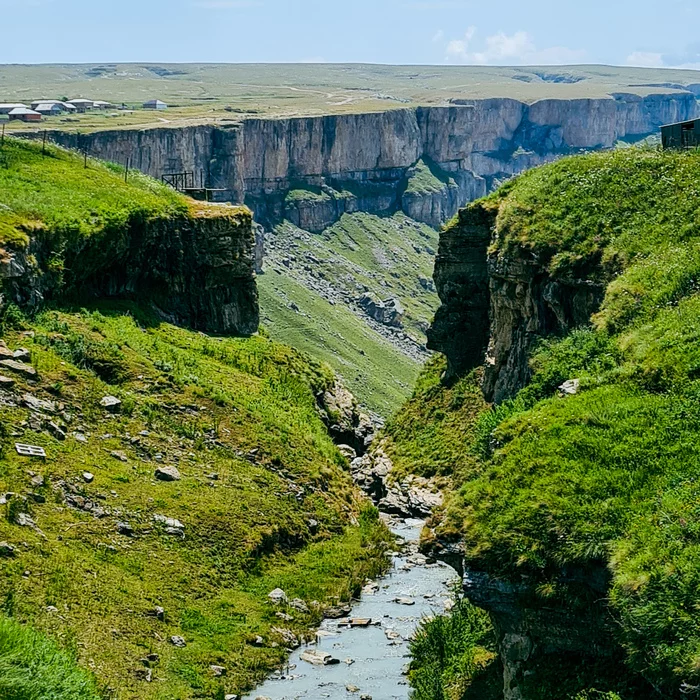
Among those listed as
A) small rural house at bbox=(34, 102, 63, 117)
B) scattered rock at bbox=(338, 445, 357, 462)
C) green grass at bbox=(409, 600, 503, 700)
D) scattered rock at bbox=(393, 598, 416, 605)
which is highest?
small rural house at bbox=(34, 102, 63, 117)

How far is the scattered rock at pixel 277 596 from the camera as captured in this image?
3888 centimetres

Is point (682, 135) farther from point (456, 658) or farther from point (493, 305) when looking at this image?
point (456, 658)

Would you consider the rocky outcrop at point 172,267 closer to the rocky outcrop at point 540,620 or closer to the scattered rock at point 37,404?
the scattered rock at point 37,404

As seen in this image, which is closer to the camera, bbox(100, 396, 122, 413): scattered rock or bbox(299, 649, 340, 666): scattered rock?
bbox(299, 649, 340, 666): scattered rock

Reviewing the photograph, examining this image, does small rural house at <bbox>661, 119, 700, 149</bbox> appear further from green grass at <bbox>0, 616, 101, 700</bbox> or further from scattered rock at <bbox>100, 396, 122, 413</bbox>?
green grass at <bbox>0, 616, 101, 700</bbox>

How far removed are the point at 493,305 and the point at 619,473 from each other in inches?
1380

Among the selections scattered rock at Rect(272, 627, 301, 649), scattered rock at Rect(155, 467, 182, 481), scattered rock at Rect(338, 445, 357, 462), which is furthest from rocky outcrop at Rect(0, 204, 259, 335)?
scattered rock at Rect(272, 627, 301, 649)

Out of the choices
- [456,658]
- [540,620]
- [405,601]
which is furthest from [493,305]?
[540,620]

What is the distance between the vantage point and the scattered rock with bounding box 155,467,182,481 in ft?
141

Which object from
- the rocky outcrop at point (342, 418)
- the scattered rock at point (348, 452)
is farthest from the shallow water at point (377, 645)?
the rocky outcrop at point (342, 418)

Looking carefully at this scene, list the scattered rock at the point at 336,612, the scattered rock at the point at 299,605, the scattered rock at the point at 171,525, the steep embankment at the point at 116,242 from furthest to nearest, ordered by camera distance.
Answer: the steep embankment at the point at 116,242
the scattered rock at the point at 171,525
the scattered rock at the point at 336,612
the scattered rock at the point at 299,605

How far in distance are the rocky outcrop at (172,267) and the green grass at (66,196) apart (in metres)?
0.51

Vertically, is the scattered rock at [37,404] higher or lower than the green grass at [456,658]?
higher

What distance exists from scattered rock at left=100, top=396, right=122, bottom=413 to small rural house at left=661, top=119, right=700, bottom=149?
29.5m
